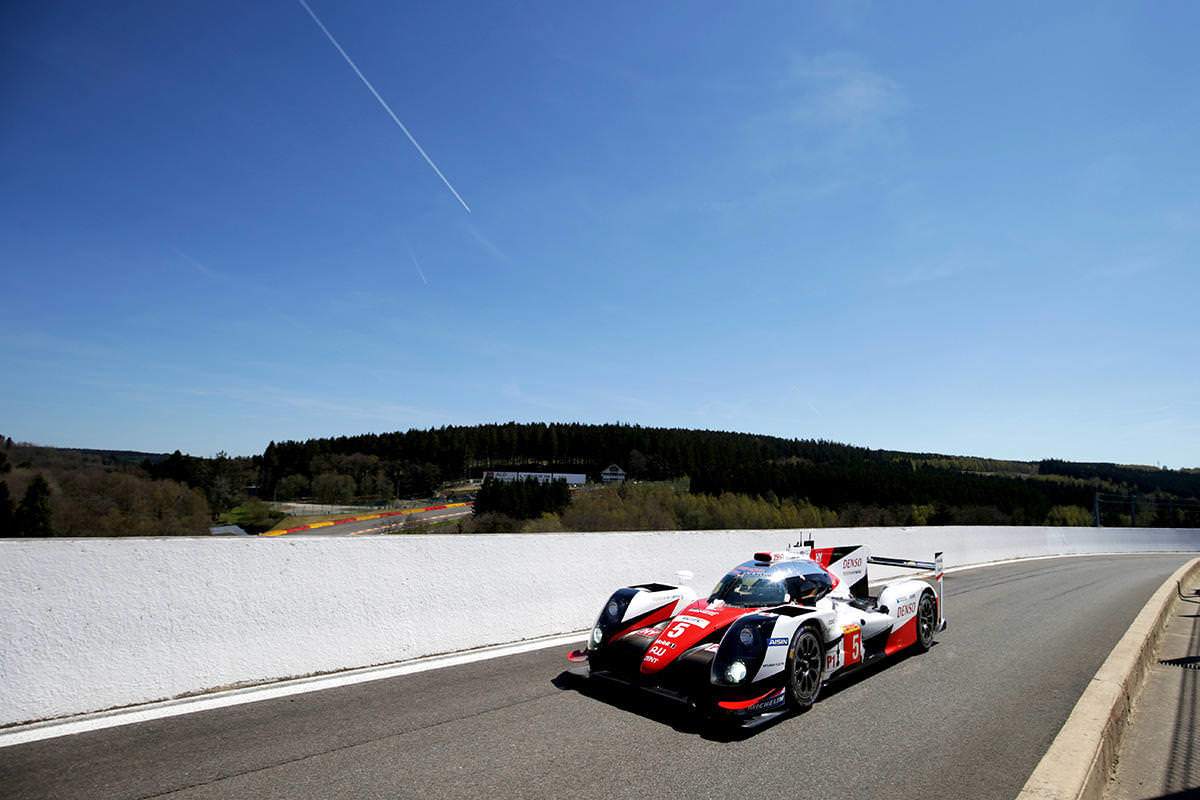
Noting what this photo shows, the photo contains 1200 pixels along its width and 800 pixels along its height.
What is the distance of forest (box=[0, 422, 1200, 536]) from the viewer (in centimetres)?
2689

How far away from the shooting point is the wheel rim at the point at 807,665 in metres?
5.35

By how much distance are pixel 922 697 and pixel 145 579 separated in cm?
677

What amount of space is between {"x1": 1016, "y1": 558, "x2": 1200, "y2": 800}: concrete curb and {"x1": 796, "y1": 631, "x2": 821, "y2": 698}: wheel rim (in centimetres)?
177

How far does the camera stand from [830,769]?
405 centimetres

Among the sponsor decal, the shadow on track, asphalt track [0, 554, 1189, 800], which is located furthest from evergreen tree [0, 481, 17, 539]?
the sponsor decal

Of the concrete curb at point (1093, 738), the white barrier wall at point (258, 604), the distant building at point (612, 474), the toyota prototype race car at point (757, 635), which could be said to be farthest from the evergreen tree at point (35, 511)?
the distant building at point (612, 474)

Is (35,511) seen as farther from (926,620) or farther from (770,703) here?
(926,620)

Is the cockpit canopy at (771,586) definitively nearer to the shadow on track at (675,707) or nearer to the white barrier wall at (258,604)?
the shadow on track at (675,707)

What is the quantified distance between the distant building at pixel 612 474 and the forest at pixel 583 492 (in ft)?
6.05

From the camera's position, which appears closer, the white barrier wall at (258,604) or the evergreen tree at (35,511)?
the white barrier wall at (258,604)

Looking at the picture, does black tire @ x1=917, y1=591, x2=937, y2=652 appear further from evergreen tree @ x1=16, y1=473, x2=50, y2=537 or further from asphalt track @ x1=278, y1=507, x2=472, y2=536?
asphalt track @ x1=278, y1=507, x2=472, y2=536

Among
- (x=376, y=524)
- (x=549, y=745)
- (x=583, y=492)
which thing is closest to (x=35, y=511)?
(x=549, y=745)

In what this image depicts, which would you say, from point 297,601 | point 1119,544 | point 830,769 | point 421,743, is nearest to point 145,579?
point 297,601

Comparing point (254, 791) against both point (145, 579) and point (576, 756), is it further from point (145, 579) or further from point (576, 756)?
point (145, 579)
